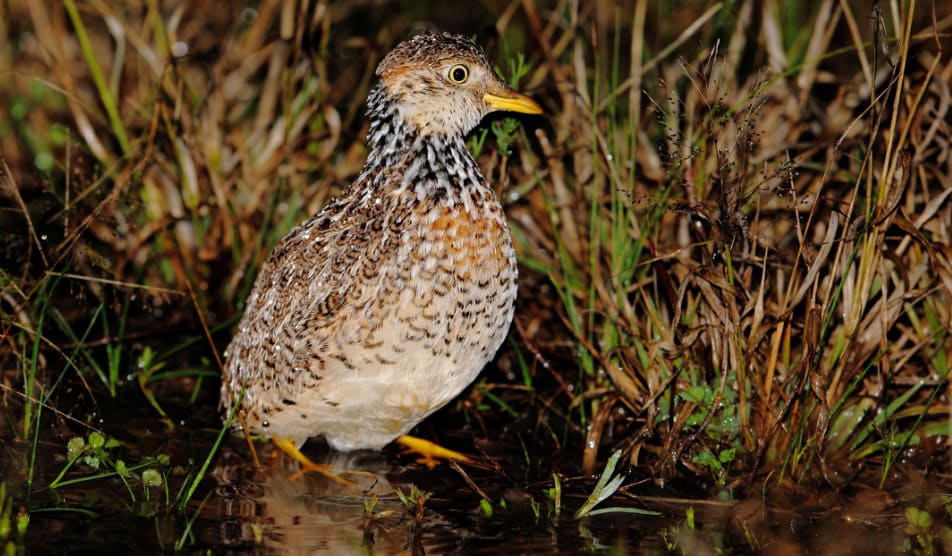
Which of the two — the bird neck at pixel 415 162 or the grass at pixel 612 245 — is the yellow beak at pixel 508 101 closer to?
the bird neck at pixel 415 162

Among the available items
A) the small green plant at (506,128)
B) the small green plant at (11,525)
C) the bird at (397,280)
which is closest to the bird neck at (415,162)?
the bird at (397,280)

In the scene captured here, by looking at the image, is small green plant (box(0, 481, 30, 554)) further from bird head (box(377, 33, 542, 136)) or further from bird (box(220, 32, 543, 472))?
bird head (box(377, 33, 542, 136))

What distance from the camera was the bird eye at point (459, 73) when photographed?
4.57m

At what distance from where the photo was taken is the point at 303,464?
480 cm

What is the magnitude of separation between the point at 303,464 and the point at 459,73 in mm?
1810

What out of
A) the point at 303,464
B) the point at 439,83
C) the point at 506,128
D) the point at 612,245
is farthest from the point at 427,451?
the point at 439,83

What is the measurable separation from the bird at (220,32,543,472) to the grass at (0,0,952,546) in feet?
1.37

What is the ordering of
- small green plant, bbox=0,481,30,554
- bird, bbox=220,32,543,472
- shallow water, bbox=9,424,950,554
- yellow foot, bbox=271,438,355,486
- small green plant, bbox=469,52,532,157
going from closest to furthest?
small green plant, bbox=0,481,30,554 → shallow water, bbox=9,424,950,554 → bird, bbox=220,32,543,472 → yellow foot, bbox=271,438,355,486 → small green plant, bbox=469,52,532,157

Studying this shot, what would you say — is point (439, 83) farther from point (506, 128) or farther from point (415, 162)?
point (506, 128)

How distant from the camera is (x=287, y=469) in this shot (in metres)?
4.79

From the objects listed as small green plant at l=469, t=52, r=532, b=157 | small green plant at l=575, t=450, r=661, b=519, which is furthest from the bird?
small green plant at l=575, t=450, r=661, b=519

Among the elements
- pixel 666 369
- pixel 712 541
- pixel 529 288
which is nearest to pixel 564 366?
pixel 529 288

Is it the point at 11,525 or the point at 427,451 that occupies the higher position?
the point at 427,451

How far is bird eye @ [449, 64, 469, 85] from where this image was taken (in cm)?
457
